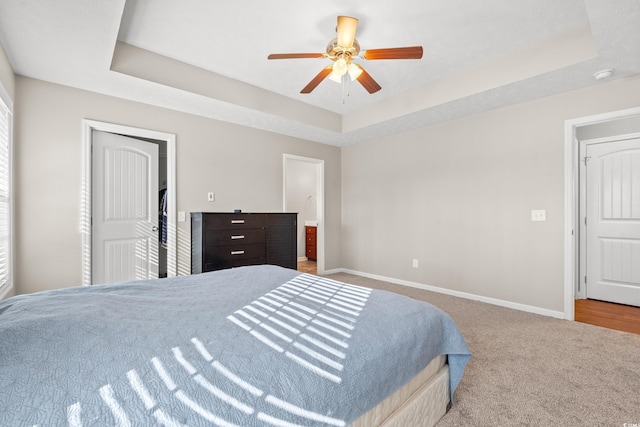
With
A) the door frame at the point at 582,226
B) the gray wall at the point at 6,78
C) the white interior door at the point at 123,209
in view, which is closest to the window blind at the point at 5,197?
the gray wall at the point at 6,78

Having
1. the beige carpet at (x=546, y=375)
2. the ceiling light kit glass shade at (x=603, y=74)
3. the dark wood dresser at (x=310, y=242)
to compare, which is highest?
the ceiling light kit glass shade at (x=603, y=74)

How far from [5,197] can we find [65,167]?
55 centimetres

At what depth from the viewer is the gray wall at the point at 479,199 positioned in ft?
10.0

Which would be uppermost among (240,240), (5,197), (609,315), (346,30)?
(346,30)

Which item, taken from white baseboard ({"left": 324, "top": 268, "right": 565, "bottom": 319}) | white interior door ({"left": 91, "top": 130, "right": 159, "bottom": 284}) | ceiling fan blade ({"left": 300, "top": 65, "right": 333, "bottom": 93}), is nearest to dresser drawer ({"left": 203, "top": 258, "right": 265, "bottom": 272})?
white interior door ({"left": 91, "top": 130, "right": 159, "bottom": 284})

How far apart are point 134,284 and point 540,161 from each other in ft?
12.8

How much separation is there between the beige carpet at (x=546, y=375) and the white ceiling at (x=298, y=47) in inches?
91.1

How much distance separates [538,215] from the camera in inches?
125

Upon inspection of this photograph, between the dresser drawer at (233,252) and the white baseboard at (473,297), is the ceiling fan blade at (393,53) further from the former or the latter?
the white baseboard at (473,297)

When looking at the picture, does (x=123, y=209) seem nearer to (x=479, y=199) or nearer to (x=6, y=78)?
(x=6, y=78)

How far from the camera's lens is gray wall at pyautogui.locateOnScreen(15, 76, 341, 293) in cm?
262

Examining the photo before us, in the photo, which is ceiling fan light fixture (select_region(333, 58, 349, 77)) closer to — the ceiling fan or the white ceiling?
the ceiling fan

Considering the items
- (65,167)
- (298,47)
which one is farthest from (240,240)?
(298,47)

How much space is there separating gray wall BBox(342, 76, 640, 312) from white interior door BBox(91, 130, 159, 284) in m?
3.14
